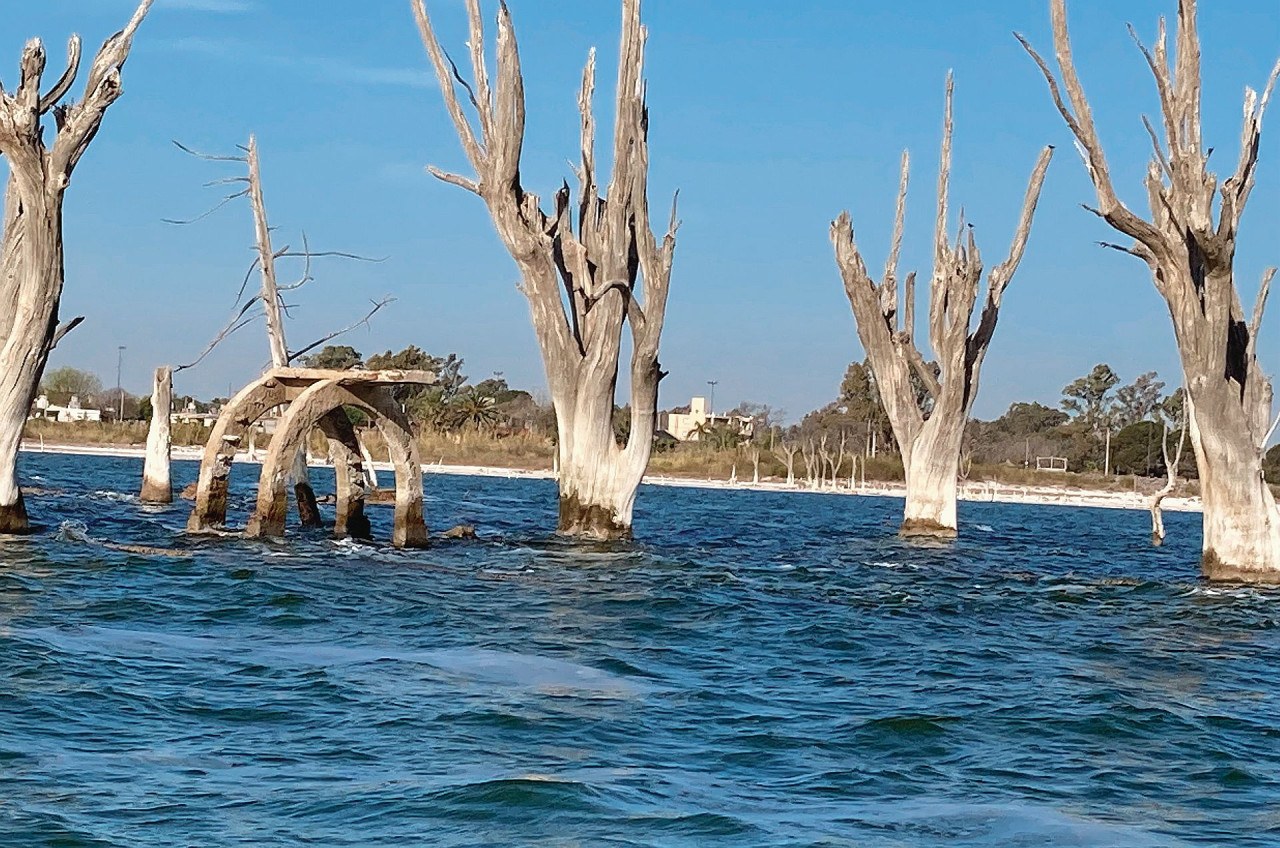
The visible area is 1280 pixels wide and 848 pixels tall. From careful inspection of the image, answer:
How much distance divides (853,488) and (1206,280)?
170ft

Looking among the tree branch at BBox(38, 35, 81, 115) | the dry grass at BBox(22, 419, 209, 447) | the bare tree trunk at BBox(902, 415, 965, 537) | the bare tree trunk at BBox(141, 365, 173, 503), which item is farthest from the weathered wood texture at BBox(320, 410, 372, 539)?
the dry grass at BBox(22, 419, 209, 447)

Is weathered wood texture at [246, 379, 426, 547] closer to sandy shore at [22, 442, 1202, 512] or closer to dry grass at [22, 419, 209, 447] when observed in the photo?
sandy shore at [22, 442, 1202, 512]

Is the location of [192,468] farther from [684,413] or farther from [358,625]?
[684,413]

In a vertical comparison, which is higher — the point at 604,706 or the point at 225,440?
the point at 225,440

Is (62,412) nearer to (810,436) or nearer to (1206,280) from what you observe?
(810,436)

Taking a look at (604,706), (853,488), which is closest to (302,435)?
(604,706)

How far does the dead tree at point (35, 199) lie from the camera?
1842 cm

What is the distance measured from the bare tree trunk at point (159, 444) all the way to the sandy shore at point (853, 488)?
35.6 meters

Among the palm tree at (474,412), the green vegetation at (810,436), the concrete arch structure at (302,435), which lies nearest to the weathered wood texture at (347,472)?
the concrete arch structure at (302,435)

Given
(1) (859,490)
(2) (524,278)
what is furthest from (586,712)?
(1) (859,490)

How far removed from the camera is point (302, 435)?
63.8 ft

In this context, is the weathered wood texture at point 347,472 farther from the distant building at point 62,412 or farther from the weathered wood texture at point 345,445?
the distant building at point 62,412

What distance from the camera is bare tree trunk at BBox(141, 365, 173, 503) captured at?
95.0 feet

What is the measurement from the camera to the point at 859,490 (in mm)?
69875
